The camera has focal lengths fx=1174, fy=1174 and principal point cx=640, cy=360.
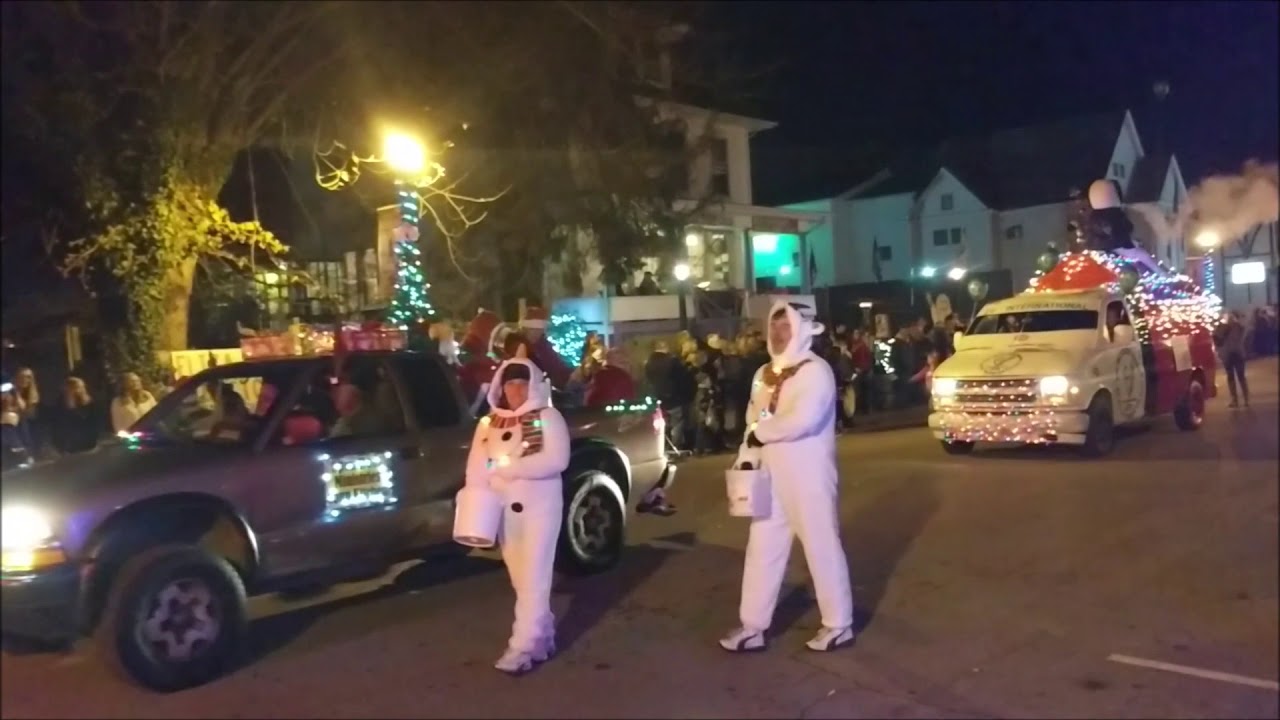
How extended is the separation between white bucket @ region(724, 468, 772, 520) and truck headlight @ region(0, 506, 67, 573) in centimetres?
308

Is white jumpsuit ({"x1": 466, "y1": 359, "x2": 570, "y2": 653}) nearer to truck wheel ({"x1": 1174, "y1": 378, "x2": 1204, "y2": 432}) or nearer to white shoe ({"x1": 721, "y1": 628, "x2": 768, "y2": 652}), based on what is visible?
white shoe ({"x1": 721, "y1": 628, "x2": 768, "y2": 652})

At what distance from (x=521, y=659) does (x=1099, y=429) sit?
823 cm

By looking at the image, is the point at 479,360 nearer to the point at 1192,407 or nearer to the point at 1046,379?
the point at 1192,407

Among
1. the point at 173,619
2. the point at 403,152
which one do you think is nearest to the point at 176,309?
the point at 403,152

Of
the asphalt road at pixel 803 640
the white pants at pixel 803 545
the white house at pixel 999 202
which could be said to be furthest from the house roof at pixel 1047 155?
the white pants at pixel 803 545

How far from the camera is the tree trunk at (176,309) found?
13836mm

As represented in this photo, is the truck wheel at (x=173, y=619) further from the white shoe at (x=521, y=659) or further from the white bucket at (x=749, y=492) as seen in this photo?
the white bucket at (x=749, y=492)

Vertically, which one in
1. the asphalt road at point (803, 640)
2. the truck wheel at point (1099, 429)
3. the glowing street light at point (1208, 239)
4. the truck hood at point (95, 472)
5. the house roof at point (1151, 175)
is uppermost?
the house roof at point (1151, 175)

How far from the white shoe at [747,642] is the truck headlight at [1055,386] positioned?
7.02 metres

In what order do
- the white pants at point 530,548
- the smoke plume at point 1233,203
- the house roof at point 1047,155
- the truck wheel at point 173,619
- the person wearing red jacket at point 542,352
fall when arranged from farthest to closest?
the person wearing red jacket at point 542,352, the white pants at point 530,548, the truck wheel at point 173,619, the house roof at point 1047,155, the smoke plume at point 1233,203

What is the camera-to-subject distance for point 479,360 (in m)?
10.0

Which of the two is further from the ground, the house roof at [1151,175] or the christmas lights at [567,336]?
the house roof at [1151,175]

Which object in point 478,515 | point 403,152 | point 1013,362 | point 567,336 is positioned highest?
point 403,152

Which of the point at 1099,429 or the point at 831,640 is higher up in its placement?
the point at 1099,429
